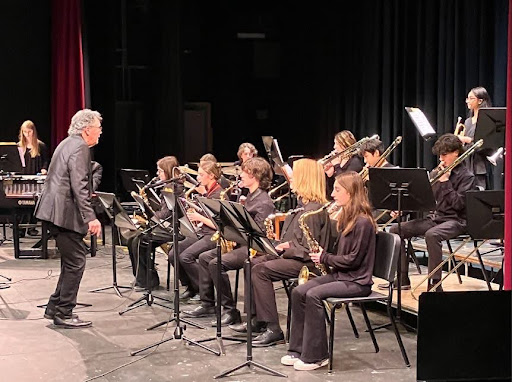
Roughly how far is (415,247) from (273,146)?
65.2 inches

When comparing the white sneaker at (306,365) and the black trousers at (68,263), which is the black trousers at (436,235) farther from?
the black trousers at (68,263)

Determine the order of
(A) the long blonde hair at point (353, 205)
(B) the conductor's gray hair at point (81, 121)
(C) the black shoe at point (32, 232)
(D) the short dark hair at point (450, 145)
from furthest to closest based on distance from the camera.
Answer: (C) the black shoe at point (32, 232) < (D) the short dark hair at point (450, 145) < (B) the conductor's gray hair at point (81, 121) < (A) the long blonde hair at point (353, 205)

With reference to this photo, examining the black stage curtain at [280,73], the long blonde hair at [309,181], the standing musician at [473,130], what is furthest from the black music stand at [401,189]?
the black stage curtain at [280,73]

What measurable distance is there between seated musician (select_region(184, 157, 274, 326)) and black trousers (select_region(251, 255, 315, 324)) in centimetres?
33

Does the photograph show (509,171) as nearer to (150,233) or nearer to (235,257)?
(235,257)

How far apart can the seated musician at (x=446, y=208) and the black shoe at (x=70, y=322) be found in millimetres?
2468

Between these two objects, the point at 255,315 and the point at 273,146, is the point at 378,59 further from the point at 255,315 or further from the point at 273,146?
the point at 255,315

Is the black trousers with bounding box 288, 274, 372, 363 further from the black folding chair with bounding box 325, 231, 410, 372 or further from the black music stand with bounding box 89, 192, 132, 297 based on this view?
the black music stand with bounding box 89, 192, 132, 297

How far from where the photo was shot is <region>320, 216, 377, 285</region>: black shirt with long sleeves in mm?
5238

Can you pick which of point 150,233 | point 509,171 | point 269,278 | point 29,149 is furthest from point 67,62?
point 509,171

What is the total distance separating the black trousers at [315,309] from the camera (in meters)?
5.19

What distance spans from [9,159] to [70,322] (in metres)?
3.31

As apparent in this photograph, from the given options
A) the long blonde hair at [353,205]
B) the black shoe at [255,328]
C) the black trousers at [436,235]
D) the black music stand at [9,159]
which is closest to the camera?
the long blonde hair at [353,205]

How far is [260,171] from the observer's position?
6176mm
